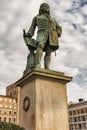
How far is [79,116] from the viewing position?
3123 inches

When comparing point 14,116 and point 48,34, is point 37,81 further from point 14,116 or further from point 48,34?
point 14,116

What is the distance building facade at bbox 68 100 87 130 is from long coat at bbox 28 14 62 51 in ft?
223

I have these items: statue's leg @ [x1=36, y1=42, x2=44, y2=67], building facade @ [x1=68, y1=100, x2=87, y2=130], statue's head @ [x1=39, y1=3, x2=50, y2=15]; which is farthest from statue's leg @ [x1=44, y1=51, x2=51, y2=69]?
building facade @ [x1=68, y1=100, x2=87, y2=130]

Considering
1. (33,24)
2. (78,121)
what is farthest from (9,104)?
(33,24)

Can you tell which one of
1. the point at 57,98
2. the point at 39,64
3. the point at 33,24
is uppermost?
the point at 33,24

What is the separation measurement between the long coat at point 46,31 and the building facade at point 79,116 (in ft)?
223

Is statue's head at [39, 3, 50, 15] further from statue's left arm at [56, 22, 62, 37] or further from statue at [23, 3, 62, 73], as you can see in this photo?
statue's left arm at [56, 22, 62, 37]

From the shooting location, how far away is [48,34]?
10359 mm

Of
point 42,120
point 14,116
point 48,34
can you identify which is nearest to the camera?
point 42,120

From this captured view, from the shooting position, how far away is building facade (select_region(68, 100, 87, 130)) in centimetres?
7669

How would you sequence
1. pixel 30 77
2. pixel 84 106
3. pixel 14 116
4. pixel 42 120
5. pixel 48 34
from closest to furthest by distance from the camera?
pixel 42 120
pixel 30 77
pixel 48 34
pixel 84 106
pixel 14 116

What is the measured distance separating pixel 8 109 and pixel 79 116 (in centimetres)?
3450

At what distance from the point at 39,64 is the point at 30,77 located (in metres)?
0.62

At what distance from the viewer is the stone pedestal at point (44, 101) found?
8789mm
